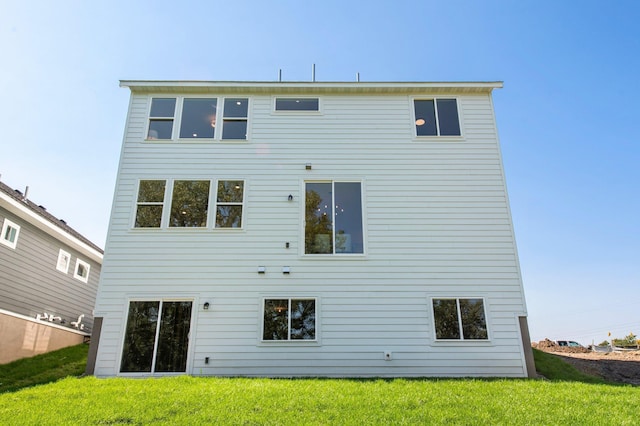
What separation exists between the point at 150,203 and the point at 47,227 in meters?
5.05

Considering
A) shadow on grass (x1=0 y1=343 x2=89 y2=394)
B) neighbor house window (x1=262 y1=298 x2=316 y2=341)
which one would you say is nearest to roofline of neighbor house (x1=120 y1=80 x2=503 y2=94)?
neighbor house window (x1=262 y1=298 x2=316 y2=341)

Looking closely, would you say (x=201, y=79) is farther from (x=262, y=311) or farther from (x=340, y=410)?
(x=340, y=410)

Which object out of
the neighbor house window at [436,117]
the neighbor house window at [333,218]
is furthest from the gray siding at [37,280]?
the neighbor house window at [436,117]

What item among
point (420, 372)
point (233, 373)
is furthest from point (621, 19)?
point (233, 373)

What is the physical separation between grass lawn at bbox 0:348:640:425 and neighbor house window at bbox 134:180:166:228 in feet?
12.2

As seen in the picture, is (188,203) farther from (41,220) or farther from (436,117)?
(436,117)

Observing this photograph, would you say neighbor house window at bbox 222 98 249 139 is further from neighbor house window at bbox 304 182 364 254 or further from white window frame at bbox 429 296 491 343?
white window frame at bbox 429 296 491 343

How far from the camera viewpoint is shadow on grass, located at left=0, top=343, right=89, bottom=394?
7.41 m

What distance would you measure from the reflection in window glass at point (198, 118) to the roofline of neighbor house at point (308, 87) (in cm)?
33

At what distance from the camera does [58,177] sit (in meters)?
13.1

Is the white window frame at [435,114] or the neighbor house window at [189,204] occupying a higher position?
the white window frame at [435,114]

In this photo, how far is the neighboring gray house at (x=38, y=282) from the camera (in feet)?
31.9

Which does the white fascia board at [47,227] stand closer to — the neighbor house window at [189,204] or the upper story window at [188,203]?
the upper story window at [188,203]

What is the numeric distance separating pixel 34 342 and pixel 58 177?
5.90 metres
